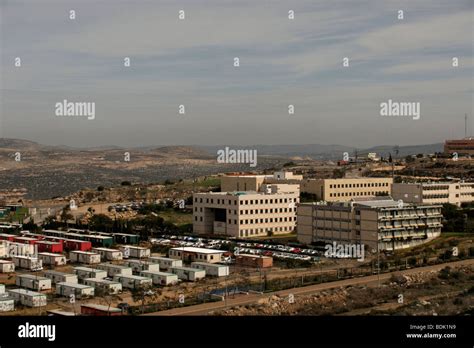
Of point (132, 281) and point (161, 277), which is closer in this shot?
point (132, 281)

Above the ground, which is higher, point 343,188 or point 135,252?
point 343,188

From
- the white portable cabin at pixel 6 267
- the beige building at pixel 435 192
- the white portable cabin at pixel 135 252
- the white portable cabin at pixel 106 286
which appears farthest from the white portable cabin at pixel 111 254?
the beige building at pixel 435 192

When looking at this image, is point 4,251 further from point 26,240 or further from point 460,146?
point 460,146

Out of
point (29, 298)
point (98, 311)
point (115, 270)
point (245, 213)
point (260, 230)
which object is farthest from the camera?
point (260, 230)

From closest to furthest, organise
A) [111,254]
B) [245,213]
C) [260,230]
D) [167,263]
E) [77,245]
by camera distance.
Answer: [167,263] → [111,254] → [77,245] → [245,213] → [260,230]

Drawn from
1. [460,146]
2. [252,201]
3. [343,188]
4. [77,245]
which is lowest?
Result: [77,245]

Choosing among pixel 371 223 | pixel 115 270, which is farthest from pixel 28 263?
pixel 371 223
